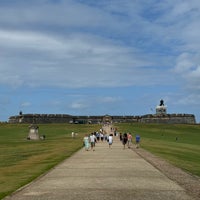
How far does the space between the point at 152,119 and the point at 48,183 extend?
121300mm

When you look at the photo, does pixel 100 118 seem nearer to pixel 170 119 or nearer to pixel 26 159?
pixel 170 119

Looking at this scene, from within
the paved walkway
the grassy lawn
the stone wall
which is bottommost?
the paved walkway

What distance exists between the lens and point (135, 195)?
44.8 ft

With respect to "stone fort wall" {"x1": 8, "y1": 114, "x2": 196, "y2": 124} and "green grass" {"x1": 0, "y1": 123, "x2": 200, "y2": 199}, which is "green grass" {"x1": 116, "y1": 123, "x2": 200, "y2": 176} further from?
"stone fort wall" {"x1": 8, "y1": 114, "x2": 196, "y2": 124}

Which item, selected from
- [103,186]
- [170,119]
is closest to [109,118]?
[170,119]

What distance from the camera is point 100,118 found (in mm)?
137625

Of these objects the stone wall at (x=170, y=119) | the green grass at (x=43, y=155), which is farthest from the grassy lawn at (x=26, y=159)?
the stone wall at (x=170, y=119)

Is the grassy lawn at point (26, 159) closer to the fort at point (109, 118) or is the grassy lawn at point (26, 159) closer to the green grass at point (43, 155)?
the green grass at point (43, 155)

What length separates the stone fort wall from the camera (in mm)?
136038

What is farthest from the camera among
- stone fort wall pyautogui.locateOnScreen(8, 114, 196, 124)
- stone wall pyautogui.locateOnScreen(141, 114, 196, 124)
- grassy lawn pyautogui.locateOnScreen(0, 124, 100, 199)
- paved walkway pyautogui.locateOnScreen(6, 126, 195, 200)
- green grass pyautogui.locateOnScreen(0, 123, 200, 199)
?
stone fort wall pyautogui.locateOnScreen(8, 114, 196, 124)

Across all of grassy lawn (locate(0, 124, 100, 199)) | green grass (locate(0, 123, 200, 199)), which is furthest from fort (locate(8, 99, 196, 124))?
grassy lawn (locate(0, 124, 100, 199))

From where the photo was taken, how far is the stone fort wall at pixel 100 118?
136 m

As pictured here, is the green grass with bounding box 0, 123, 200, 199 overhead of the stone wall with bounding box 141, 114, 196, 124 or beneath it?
beneath

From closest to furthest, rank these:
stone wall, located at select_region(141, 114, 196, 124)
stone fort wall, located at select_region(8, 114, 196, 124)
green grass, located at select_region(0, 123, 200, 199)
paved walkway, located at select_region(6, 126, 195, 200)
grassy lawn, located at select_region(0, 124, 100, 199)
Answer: paved walkway, located at select_region(6, 126, 195, 200) < grassy lawn, located at select_region(0, 124, 100, 199) < green grass, located at select_region(0, 123, 200, 199) < stone wall, located at select_region(141, 114, 196, 124) < stone fort wall, located at select_region(8, 114, 196, 124)
